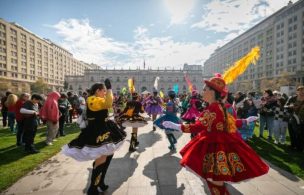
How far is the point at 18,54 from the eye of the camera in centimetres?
7531

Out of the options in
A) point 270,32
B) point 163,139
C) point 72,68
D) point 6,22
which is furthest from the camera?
point 72,68

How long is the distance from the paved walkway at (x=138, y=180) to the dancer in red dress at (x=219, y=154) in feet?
4.96

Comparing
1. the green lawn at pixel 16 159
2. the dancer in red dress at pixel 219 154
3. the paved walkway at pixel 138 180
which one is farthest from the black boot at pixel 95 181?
the green lawn at pixel 16 159

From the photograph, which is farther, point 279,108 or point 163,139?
point 163,139

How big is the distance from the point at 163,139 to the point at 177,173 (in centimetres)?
412

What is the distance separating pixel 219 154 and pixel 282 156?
202 inches

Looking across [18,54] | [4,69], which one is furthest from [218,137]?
[18,54]

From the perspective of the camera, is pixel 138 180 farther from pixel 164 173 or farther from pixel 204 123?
pixel 204 123

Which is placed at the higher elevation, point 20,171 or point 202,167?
point 202,167

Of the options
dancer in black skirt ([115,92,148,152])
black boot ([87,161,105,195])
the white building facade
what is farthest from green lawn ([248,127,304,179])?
the white building facade

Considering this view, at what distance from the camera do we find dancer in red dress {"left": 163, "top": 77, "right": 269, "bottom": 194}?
2793 mm

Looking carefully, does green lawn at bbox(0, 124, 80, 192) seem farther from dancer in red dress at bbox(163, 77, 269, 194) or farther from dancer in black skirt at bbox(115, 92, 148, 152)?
dancer in red dress at bbox(163, 77, 269, 194)

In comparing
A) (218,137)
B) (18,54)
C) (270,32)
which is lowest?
(218,137)

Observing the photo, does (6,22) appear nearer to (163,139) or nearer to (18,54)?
(18,54)
